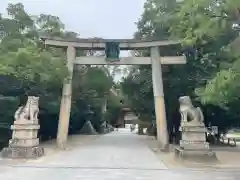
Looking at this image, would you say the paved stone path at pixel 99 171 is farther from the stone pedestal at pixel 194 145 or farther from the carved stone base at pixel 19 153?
the stone pedestal at pixel 194 145

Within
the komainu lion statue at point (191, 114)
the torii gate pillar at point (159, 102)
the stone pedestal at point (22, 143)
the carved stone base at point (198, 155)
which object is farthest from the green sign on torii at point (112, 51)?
the carved stone base at point (198, 155)

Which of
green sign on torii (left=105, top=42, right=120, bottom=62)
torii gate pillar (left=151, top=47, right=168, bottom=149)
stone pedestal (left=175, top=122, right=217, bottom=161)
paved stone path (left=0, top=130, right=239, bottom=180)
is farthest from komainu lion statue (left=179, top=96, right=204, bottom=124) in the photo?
green sign on torii (left=105, top=42, right=120, bottom=62)

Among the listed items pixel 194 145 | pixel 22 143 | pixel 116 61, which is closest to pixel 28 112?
pixel 22 143

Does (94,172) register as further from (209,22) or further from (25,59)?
(25,59)

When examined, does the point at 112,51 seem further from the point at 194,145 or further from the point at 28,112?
the point at 194,145

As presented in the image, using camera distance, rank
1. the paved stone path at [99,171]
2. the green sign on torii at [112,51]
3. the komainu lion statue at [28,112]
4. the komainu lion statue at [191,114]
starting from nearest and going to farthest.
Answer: the paved stone path at [99,171], the komainu lion statue at [191,114], the komainu lion statue at [28,112], the green sign on torii at [112,51]

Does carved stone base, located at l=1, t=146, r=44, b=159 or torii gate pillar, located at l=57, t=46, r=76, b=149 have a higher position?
torii gate pillar, located at l=57, t=46, r=76, b=149

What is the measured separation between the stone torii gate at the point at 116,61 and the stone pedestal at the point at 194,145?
4859 millimetres

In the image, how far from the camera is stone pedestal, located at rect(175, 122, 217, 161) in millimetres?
14242

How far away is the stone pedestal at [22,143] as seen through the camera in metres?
15.0

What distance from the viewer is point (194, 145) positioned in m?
14.5

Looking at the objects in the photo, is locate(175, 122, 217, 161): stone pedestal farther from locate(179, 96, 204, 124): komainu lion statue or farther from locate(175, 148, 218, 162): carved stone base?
locate(179, 96, 204, 124): komainu lion statue

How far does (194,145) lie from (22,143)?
6976 millimetres

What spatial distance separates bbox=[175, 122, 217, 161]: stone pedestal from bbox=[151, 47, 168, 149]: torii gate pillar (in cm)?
438
